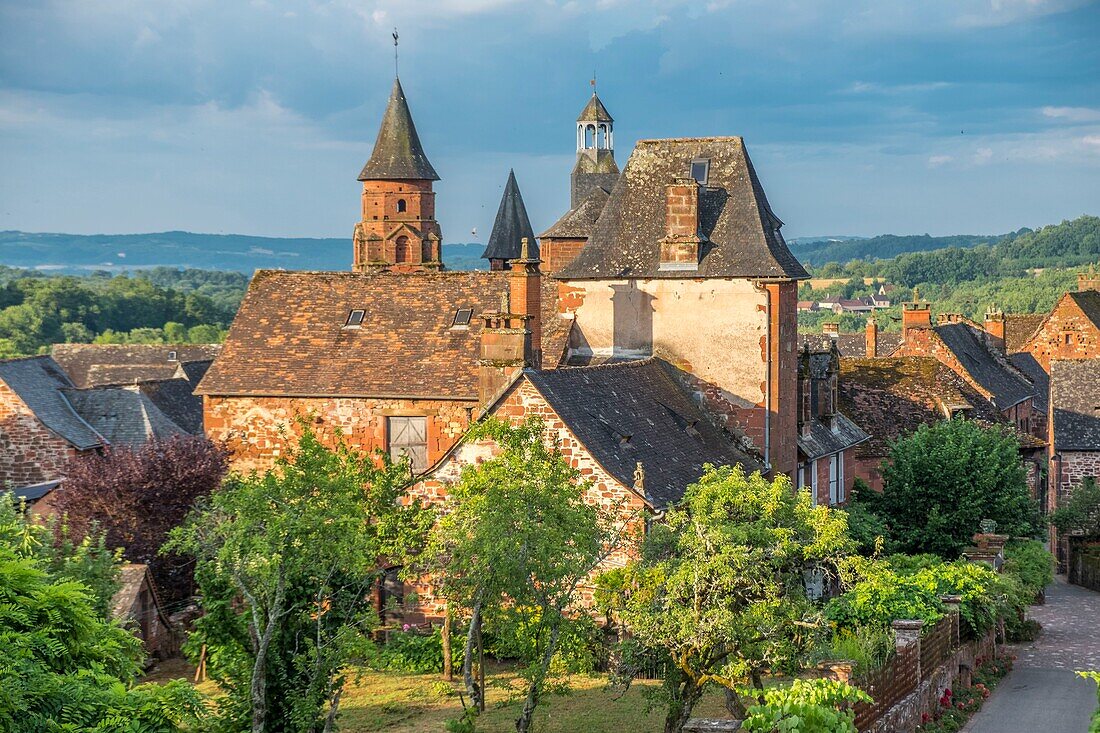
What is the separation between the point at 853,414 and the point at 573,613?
22853 millimetres

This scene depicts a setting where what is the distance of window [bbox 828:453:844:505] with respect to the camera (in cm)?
3606

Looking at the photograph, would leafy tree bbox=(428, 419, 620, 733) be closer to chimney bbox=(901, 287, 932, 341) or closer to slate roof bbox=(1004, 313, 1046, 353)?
chimney bbox=(901, 287, 932, 341)

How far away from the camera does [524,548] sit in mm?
18234

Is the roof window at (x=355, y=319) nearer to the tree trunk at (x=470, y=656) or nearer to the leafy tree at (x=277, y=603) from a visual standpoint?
the tree trunk at (x=470, y=656)

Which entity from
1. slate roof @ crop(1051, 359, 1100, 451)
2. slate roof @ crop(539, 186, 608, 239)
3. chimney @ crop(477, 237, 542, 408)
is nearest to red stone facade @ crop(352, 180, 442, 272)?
slate roof @ crop(539, 186, 608, 239)

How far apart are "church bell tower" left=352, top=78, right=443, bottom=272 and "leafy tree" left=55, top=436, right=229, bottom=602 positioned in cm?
4148

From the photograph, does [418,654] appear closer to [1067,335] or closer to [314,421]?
[314,421]

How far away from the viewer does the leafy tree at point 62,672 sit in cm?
1178

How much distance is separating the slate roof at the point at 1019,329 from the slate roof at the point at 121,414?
51512 millimetres

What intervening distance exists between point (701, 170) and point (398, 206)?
37962mm

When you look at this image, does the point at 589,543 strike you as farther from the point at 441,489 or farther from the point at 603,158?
the point at 603,158

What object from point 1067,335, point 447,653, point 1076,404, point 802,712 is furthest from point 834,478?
point 1067,335

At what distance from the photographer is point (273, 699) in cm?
1717

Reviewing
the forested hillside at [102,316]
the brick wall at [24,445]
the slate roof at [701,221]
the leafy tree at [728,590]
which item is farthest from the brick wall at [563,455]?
the forested hillside at [102,316]
